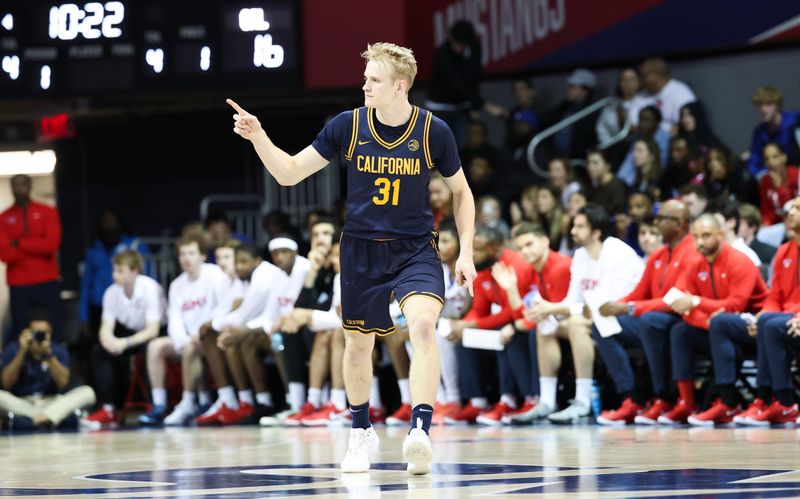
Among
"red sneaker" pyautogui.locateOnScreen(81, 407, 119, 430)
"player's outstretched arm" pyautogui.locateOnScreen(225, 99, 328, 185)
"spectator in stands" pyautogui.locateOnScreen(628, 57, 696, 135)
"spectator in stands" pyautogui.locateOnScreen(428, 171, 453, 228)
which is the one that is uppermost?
"spectator in stands" pyautogui.locateOnScreen(628, 57, 696, 135)

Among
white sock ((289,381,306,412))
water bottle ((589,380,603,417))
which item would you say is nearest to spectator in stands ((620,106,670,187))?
→ water bottle ((589,380,603,417))

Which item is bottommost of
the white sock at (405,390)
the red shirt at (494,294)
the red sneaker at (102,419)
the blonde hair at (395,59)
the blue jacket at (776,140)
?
the red sneaker at (102,419)

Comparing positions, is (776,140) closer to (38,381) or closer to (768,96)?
(768,96)

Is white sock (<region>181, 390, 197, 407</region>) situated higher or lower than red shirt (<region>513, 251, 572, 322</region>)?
lower

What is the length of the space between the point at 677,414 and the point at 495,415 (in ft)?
4.79

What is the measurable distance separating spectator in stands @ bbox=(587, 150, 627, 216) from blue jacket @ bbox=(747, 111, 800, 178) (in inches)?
43.5

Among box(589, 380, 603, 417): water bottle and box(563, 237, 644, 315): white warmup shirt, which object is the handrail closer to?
box(563, 237, 644, 315): white warmup shirt

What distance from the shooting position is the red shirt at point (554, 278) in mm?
10484

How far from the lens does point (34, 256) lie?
41.8 ft

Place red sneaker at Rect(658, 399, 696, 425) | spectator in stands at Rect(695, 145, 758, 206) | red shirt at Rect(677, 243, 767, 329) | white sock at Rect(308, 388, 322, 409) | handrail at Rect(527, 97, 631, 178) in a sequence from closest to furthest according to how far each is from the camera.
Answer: red shirt at Rect(677, 243, 767, 329) < red sneaker at Rect(658, 399, 696, 425) < white sock at Rect(308, 388, 322, 409) < spectator in stands at Rect(695, 145, 758, 206) < handrail at Rect(527, 97, 631, 178)

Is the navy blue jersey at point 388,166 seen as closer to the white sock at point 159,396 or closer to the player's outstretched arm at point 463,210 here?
the player's outstretched arm at point 463,210

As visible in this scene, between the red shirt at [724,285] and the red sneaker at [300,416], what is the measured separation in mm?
3226

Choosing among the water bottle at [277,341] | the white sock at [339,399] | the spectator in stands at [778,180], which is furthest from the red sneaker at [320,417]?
the spectator in stands at [778,180]

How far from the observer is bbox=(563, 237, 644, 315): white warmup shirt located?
397 inches
